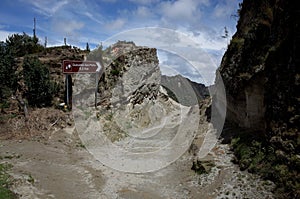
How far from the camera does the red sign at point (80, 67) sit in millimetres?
19666

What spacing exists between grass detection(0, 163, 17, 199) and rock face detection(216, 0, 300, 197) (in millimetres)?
8685

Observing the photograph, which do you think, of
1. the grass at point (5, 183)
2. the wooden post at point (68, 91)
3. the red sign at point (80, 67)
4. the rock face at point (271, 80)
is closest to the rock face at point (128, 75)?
the red sign at point (80, 67)

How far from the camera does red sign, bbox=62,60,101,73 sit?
19.7 m

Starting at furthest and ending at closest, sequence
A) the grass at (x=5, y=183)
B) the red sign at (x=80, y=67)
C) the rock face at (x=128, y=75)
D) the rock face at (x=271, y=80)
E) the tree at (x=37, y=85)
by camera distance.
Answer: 1. the rock face at (x=128, y=75)
2. the tree at (x=37, y=85)
3. the red sign at (x=80, y=67)
4. the rock face at (x=271, y=80)
5. the grass at (x=5, y=183)

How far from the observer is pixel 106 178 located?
12.3 metres

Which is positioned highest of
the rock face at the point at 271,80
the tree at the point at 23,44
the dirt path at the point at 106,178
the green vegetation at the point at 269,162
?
the tree at the point at 23,44

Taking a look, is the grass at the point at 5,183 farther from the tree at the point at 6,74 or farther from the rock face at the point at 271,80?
the tree at the point at 6,74

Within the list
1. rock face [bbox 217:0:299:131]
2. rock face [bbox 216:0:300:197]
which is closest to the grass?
rock face [bbox 216:0:300:197]

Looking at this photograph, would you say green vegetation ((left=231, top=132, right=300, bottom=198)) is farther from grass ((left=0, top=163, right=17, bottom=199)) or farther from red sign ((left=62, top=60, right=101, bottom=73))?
red sign ((left=62, top=60, right=101, bottom=73))

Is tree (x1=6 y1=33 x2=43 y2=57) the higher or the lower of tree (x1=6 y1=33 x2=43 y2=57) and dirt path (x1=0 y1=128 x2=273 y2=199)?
the higher

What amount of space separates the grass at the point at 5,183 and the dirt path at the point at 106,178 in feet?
0.86

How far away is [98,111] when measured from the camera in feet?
68.3

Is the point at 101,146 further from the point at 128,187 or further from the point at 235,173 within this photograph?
the point at 235,173

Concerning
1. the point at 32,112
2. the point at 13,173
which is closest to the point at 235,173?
the point at 13,173
